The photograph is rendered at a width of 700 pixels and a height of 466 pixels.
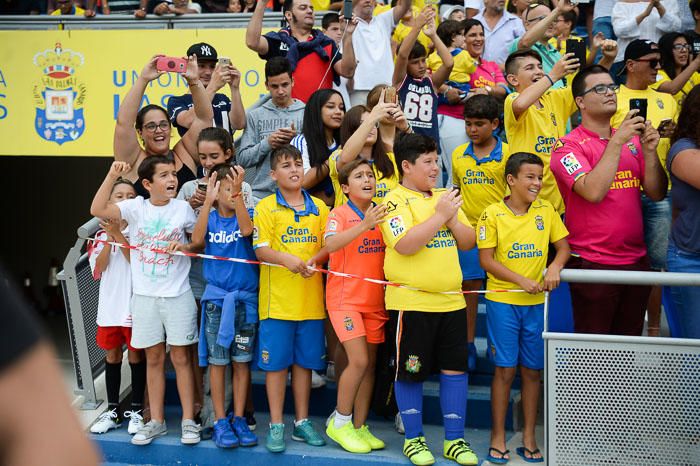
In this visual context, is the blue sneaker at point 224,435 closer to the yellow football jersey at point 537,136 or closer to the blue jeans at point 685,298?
the yellow football jersey at point 537,136

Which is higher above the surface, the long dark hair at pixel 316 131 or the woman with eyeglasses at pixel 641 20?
the woman with eyeglasses at pixel 641 20

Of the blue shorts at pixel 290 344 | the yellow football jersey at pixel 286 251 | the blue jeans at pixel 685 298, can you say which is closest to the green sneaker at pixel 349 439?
the blue shorts at pixel 290 344

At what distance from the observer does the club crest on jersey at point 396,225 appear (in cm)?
479

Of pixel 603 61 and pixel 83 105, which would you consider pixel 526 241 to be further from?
pixel 83 105

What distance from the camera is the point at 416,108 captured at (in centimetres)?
658

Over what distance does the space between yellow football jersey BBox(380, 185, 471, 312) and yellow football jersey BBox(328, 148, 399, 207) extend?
505 mm

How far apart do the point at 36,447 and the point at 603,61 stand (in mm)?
5749

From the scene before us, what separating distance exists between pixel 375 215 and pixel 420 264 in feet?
1.31

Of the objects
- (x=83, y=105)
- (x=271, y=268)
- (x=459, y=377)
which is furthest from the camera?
(x=83, y=105)

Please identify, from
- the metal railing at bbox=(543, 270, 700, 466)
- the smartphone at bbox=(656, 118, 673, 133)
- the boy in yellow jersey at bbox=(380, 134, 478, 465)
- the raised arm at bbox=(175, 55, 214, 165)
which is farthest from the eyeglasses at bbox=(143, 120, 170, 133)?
the smartphone at bbox=(656, 118, 673, 133)

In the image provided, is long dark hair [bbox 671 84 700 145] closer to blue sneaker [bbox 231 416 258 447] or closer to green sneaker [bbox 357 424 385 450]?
green sneaker [bbox 357 424 385 450]

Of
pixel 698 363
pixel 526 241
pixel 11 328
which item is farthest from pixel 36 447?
pixel 526 241

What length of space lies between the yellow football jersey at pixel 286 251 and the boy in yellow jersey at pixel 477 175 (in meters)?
1.05

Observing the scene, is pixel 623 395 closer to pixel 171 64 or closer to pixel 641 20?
pixel 171 64
